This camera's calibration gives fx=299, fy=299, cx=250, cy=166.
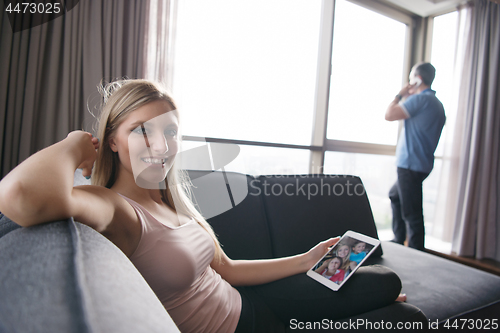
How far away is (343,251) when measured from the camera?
1013mm

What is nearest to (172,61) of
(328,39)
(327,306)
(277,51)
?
(277,51)

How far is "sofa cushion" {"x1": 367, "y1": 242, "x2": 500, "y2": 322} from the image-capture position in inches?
43.0

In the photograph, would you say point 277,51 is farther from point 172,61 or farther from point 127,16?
point 127,16

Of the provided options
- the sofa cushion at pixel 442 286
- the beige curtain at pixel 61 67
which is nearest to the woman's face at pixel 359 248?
the sofa cushion at pixel 442 286

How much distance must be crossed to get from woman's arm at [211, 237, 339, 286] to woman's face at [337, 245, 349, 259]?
91 mm

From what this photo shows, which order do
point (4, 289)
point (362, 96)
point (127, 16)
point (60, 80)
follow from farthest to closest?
point (362, 96) → point (127, 16) → point (60, 80) → point (4, 289)

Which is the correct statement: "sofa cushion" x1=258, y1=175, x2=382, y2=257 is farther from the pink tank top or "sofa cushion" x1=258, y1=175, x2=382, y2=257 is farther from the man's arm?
the man's arm

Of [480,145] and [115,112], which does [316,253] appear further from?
[480,145]

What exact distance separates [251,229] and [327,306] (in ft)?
1.45

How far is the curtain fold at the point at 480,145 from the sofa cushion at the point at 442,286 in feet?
5.98

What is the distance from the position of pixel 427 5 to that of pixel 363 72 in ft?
3.26

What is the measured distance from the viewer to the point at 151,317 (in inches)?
11.9

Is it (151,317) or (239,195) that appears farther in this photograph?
(239,195)

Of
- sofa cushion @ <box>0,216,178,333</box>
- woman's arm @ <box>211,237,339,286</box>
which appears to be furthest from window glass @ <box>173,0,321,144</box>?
sofa cushion @ <box>0,216,178,333</box>
